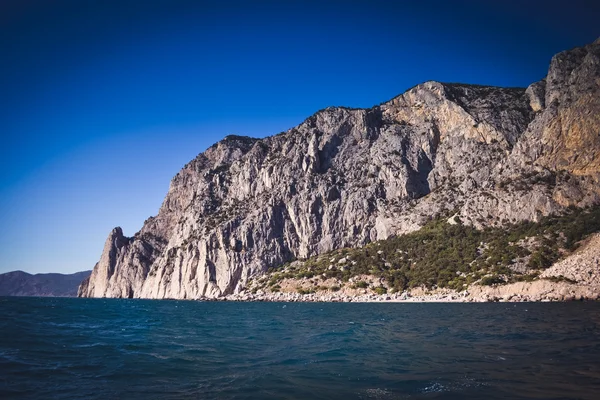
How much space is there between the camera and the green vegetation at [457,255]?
65625mm

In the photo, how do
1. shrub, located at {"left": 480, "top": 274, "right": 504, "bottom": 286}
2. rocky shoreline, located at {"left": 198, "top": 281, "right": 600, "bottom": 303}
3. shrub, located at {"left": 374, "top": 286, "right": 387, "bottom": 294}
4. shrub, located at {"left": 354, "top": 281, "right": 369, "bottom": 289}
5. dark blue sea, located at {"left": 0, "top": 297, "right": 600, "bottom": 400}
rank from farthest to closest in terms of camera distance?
1. shrub, located at {"left": 354, "top": 281, "right": 369, "bottom": 289}
2. shrub, located at {"left": 374, "top": 286, "right": 387, "bottom": 294}
3. shrub, located at {"left": 480, "top": 274, "right": 504, "bottom": 286}
4. rocky shoreline, located at {"left": 198, "top": 281, "right": 600, "bottom": 303}
5. dark blue sea, located at {"left": 0, "top": 297, "right": 600, "bottom": 400}

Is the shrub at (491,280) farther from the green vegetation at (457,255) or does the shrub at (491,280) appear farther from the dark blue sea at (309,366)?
the dark blue sea at (309,366)

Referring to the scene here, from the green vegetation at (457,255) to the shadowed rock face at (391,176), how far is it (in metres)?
6.27

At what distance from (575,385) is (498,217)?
290ft

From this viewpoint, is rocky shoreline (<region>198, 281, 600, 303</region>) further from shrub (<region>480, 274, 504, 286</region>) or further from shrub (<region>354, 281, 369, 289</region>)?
shrub (<region>354, 281, 369, 289</region>)

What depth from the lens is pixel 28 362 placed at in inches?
558

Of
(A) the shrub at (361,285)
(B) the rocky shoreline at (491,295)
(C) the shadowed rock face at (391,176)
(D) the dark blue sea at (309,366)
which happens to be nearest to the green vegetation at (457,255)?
(A) the shrub at (361,285)

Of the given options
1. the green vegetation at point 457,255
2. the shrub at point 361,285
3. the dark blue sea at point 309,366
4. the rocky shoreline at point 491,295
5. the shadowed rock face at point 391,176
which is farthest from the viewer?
the shrub at point 361,285

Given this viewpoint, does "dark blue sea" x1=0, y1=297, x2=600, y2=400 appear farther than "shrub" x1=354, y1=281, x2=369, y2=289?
No

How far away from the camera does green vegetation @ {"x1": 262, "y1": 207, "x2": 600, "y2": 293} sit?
→ 65625 mm

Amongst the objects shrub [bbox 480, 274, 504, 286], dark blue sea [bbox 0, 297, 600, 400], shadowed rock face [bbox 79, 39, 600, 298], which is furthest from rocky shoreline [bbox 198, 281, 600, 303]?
dark blue sea [bbox 0, 297, 600, 400]

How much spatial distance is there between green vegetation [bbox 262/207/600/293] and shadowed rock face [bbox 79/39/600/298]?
247 inches

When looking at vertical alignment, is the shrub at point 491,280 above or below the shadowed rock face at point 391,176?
below

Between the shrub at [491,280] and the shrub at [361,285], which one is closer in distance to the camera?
the shrub at [491,280]
